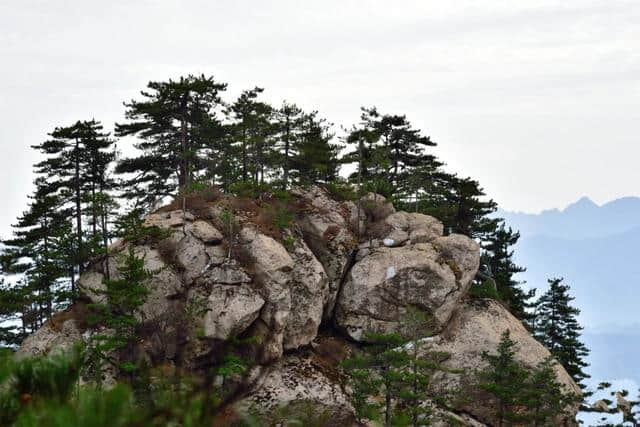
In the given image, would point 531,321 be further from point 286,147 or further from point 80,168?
point 80,168

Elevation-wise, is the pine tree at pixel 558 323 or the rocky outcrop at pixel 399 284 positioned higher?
the rocky outcrop at pixel 399 284

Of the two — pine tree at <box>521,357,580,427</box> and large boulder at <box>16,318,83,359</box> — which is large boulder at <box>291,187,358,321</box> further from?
large boulder at <box>16,318,83,359</box>

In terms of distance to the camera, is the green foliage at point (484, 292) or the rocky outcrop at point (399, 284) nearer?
A: the rocky outcrop at point (399, 284)

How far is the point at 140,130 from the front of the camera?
131 feet

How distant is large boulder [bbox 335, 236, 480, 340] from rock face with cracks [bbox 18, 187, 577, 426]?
0.06 metres

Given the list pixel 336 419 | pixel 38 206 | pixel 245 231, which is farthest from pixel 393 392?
pixel 38 206

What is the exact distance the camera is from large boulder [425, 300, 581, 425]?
34469 mm

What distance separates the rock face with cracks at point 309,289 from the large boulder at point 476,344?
0.26 ft

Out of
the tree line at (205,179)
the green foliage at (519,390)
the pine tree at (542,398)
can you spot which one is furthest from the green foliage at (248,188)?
the pine tree at (542,398)

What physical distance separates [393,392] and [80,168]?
2235 cm

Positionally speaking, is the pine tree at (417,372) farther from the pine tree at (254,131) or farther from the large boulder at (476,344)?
the pine tree at (254,131)

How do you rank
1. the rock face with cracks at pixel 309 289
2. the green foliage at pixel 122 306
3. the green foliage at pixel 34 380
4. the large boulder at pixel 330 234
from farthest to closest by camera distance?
the large boulder at pixel 330 234 → the rock face with cracks at pixel 309 289 → the green foliage at pixel 122 306 → the green foliage at pixel 34 380

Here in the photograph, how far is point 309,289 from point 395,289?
5.38 metres

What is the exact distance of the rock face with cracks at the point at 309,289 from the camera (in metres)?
30.9
